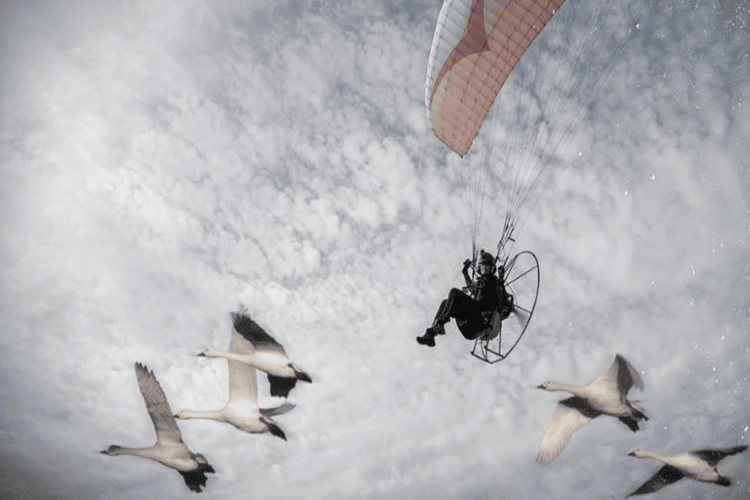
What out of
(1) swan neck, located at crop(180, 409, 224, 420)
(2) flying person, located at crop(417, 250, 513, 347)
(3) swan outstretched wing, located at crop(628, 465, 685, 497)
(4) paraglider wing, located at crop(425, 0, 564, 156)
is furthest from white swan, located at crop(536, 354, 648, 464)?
(1) swan neck, located at crop(180, 409, 224, 420)

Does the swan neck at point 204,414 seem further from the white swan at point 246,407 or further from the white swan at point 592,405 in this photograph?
the white swan at point 592,405

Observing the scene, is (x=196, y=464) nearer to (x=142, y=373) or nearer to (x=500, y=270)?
(x=142, y=373)

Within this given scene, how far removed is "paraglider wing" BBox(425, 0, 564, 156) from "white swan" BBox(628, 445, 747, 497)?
9.38 metres

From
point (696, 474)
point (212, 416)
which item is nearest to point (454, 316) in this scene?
point (212, 416)

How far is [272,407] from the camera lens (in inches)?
404

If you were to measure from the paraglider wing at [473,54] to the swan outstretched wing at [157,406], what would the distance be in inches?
361

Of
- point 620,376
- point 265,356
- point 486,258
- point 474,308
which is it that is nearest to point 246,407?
point 265,356

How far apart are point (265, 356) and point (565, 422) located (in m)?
6.98

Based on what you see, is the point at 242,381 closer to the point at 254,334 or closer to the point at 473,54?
the point at 254,334

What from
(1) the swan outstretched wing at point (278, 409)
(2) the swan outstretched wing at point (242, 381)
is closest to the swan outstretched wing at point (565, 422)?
(1) the swan outstretched wing at point (278, 409)

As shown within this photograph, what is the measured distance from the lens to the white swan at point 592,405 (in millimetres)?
9180

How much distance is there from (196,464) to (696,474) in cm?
1330

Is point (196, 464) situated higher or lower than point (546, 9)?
lower

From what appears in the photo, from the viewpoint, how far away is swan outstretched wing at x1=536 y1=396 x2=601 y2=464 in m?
9.36
